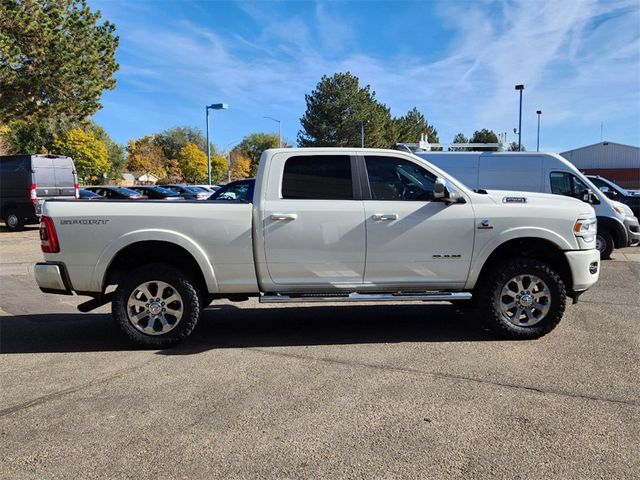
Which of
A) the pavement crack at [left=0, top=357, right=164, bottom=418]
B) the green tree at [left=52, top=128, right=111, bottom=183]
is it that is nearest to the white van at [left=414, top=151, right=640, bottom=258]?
the pavement crack at [left=0, top=357, right=164, bottom=418]

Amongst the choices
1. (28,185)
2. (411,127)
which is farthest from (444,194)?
(411,127)

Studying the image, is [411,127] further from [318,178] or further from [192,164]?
[318,178]

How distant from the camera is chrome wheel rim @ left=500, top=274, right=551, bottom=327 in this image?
17.9 ft

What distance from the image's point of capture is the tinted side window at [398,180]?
5.45 meters

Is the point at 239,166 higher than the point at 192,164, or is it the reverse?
the point at 239,166

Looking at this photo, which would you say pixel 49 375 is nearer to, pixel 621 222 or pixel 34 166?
pixel 621 222

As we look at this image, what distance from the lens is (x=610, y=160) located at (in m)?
74.1

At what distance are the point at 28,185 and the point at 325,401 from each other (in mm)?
17453

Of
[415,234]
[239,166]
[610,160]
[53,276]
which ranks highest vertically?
[239,166]

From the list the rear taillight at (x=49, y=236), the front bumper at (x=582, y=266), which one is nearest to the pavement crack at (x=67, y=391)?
the rear taillight at (x=49, y=236)

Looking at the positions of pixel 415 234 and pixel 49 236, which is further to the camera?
pixel 415 234

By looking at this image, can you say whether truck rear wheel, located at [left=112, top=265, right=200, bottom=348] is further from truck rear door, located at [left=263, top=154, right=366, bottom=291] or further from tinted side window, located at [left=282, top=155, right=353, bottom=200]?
tinted side window, located at [left=282, top=155, right=353, bottom=200]

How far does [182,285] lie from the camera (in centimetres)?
527

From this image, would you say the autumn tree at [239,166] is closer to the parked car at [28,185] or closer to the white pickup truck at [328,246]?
the parked car at [28,185]
